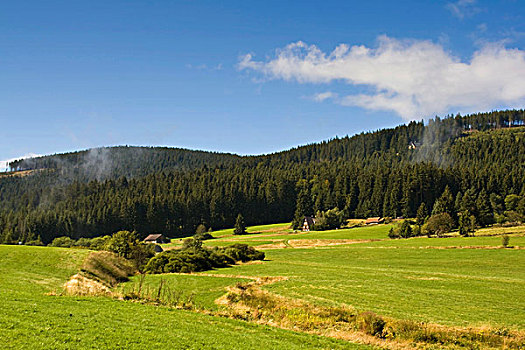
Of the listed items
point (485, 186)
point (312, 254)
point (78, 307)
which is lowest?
point (312, 254)

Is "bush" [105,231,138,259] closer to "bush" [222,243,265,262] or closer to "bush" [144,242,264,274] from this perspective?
"bush" [144,242,264,274]

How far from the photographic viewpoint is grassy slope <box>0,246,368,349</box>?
13602 mm

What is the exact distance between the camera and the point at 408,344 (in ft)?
62.1

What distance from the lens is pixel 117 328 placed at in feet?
51.6

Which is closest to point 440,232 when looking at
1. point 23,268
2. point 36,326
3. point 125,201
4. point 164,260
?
point 164,260

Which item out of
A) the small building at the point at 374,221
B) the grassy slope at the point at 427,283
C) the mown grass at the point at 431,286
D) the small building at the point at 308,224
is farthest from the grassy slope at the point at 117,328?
the small building at the point at 374,221

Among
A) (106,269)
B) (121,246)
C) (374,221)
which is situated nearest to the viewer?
(106,269)

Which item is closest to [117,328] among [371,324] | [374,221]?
[371,324]

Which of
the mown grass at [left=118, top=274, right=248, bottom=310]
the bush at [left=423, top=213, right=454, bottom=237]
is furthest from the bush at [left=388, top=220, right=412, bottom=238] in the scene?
the mown grass at [left=118, top=274, right=248, bottom=310]

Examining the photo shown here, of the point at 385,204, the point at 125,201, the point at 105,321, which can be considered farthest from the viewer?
the point at 125,201

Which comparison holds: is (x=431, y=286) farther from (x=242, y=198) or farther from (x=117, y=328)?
(x=242, y=198)

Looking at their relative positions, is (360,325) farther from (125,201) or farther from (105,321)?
(125,201)

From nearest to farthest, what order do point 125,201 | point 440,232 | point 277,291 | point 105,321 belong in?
point 105,321 → point 277,291 → point 440,232 → point 125,201

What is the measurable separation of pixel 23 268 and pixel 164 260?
16482 millimetres
